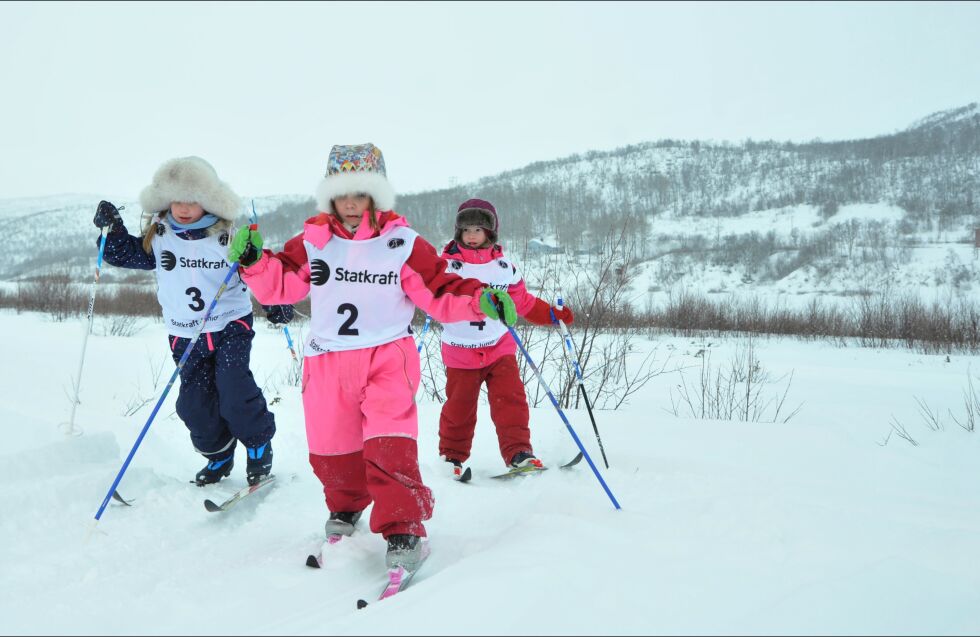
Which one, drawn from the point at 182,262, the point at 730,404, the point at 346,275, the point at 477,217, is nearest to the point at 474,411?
the point at 477,217

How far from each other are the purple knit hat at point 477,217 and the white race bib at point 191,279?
1587mm

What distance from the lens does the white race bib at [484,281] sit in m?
3.95

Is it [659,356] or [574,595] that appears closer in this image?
[574,595]

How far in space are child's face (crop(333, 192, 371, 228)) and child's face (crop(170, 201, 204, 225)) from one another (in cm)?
118

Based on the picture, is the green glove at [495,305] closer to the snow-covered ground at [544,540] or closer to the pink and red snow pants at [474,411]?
the snow-covered ground at [544,540]

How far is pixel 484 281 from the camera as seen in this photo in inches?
155

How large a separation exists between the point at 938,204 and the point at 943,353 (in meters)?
71.0

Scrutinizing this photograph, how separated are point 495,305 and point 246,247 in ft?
3.89

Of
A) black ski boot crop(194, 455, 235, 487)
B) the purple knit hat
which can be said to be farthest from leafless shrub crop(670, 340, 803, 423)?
black ski boot crop(194, 455, 235, 487)

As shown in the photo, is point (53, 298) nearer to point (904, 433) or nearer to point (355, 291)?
point (355, 291)

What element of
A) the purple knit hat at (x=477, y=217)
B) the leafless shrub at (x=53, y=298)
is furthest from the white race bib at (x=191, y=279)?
the leafless shrub at (x=53, y=298)

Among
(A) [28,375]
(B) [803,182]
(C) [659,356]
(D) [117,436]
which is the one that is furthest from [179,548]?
(B) [803,182]

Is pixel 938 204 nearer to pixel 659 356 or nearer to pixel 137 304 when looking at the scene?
pixel 659 356

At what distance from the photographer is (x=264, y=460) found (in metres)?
3.46
